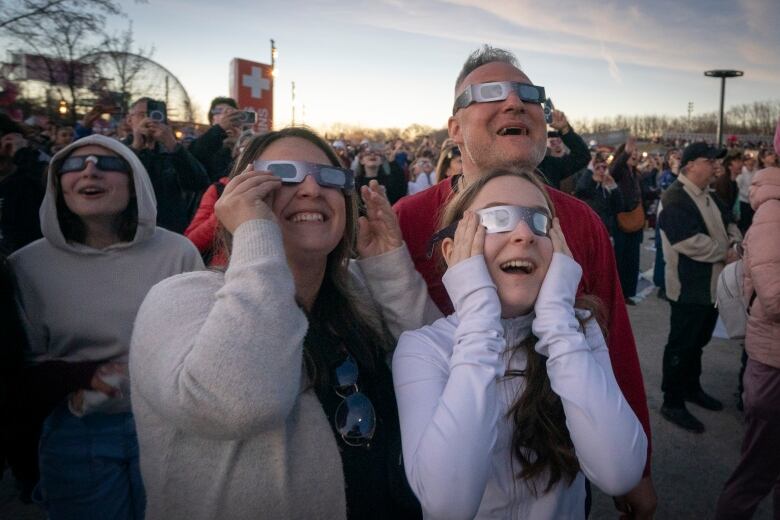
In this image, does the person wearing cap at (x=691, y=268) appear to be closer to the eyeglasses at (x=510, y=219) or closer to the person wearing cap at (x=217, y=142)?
the eyeglasses at (x=510, y=219)

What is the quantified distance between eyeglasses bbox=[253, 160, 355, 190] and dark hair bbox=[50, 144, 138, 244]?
1.38 metres

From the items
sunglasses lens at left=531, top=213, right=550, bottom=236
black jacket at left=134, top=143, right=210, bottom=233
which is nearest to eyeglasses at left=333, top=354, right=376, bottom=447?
sunglasses lens at left=531, top=213, right=550, bottom=236

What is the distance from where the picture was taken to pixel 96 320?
2346 millimetres

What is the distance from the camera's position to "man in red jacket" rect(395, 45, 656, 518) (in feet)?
6.62

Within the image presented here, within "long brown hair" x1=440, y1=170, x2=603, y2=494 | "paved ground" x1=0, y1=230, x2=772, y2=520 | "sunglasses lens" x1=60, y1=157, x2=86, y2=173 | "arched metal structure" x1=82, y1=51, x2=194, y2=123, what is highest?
"arched metal structure" x1=82, y1=51, x2=194, y2=123

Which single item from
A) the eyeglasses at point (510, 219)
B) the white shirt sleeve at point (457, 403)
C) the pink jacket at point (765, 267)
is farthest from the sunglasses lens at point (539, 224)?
the pink jacket at point (765, 267)

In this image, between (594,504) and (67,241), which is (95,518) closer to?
(67,241)

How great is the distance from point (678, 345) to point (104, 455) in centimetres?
457

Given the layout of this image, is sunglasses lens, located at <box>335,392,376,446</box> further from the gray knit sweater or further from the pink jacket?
the pink jacket

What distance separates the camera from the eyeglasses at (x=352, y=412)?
4.98 ft

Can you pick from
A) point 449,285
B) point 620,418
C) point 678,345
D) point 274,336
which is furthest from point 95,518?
point 678,345

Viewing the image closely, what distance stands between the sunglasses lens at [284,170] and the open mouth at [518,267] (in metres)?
0.77

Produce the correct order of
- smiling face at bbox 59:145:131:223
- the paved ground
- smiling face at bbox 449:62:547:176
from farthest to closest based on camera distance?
the paved ground < smiling face at bbox 59:145:131:223 < smiling face at bbox 449:62:547:176

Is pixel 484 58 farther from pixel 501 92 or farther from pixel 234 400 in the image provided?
pixel 234 400
